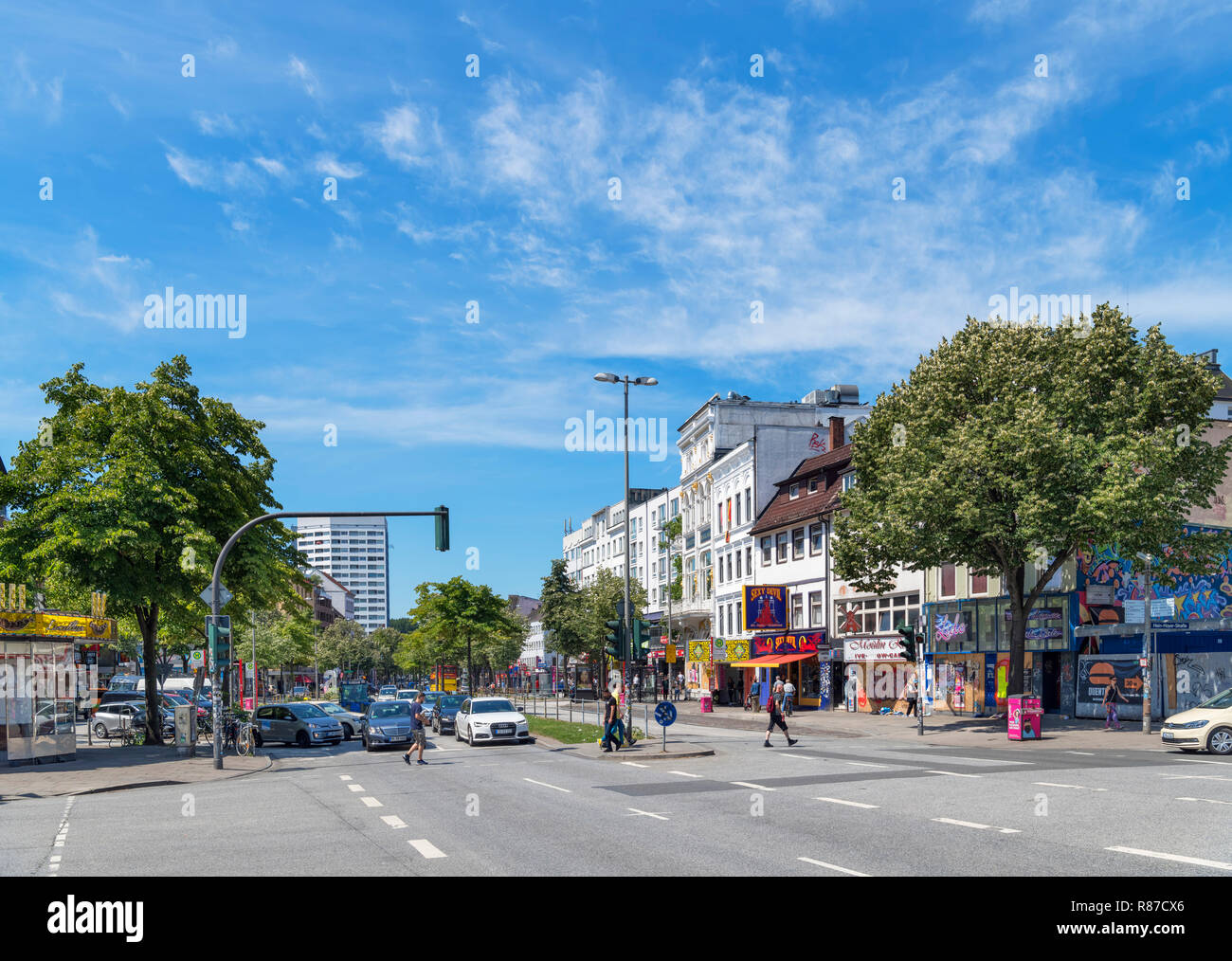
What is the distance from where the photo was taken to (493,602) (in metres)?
73.4

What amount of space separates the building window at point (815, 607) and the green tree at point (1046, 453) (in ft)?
58.2

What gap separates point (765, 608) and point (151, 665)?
31557 mm

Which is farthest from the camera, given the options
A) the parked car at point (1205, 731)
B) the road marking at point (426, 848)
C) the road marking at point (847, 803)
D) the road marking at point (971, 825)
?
the parked car at point (1205, 731)

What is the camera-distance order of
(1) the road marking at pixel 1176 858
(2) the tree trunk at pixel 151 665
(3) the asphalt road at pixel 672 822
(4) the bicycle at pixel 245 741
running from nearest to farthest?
1. (1) the road marking at pixel 1176 858
2. (3) the asphalt road at pixel 672 822
3. (4) the bicycle at pixel 245 741
4. (2) the tree trunk at pixel 151 665

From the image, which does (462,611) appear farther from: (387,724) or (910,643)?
(910,643)

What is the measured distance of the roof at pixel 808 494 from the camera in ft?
171

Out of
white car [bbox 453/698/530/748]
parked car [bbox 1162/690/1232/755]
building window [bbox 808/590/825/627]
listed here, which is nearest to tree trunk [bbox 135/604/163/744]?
white car [bbox 453/698/530/748]

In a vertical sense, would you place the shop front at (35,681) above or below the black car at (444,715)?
above

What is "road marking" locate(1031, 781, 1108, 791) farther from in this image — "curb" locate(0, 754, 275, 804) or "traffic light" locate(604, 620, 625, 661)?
"curb" locate(0, 754, 275, 804)

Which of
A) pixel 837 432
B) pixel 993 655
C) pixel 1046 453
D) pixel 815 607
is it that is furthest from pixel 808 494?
pixel 1046 453

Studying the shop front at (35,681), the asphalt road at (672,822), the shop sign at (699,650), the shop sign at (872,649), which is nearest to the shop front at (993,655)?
the shop sign at (872,649)

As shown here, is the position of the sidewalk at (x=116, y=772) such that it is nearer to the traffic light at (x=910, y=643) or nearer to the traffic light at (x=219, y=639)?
the traffic light at (x=219, y=639)

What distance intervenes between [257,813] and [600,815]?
553 cm
